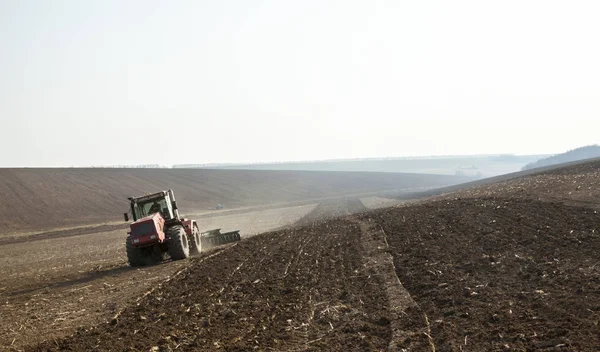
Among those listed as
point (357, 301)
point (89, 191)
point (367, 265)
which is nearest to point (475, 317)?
point (357, 301)

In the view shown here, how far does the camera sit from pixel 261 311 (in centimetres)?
1031

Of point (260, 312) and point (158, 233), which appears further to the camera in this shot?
point (158, 233)

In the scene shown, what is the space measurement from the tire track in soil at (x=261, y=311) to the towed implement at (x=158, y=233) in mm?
2510

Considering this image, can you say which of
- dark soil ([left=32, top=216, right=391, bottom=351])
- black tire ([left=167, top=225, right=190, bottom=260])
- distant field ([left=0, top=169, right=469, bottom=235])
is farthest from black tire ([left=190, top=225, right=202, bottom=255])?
distant field ([left=0, top=169, right=469, bottom=235])

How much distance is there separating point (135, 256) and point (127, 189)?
53027 mm

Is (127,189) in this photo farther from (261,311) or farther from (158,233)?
(261,311)

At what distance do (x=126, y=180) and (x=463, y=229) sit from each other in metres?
63.2

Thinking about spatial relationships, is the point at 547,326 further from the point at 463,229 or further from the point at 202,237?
the point at 202,237

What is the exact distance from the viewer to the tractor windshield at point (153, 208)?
2053 centimetres

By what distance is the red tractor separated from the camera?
720 inches

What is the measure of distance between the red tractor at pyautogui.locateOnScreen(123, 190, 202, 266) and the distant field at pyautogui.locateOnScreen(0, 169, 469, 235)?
94.2 feet

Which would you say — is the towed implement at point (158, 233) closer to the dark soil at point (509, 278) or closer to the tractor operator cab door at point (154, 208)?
the tractor operator cab door at point (154, 208)

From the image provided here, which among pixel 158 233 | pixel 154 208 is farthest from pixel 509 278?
pixel 154 208

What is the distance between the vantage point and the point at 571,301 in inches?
344
